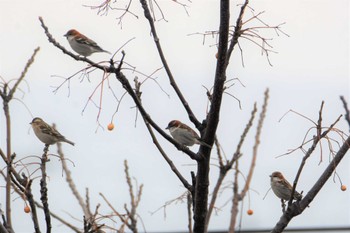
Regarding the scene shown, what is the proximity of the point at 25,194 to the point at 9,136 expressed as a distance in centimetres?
41

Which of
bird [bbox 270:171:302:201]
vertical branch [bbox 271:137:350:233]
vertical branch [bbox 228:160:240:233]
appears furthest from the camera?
bird [bbox 270:171:302:201]

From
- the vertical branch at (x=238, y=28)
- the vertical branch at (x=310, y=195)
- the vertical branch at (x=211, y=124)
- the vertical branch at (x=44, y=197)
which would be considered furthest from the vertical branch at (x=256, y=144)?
the vertical branch at (x=238, y=28)

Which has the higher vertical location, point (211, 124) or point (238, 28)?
point (238, 28)

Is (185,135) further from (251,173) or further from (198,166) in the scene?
(198,166)

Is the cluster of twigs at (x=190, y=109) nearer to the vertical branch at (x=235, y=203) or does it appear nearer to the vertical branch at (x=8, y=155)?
the vertical branch at (x=8, y=155)

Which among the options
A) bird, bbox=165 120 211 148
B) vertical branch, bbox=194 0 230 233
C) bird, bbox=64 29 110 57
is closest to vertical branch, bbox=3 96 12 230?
vertical branch, bbox=194 0 230 233

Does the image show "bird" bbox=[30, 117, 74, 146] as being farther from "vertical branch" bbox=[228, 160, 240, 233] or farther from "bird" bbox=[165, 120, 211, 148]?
"vertical branch" bbox=[228, 160, 240, 233]

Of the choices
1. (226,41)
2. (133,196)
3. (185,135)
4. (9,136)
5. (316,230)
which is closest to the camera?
(226,41)

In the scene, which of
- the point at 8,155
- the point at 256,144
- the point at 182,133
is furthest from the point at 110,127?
the point at 182,133

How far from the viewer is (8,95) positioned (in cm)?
379

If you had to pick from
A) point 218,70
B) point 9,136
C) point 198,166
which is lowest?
point 198,166

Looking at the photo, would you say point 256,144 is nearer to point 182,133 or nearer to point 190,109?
point 190,109

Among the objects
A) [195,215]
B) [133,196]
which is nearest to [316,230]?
[133,196]

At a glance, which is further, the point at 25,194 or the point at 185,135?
the point at 185,135
